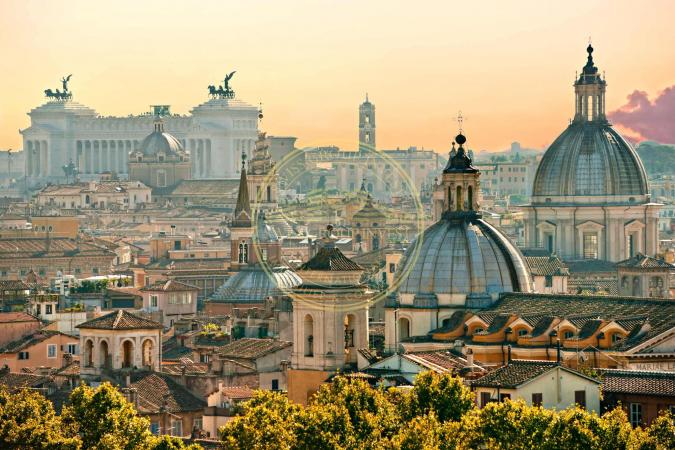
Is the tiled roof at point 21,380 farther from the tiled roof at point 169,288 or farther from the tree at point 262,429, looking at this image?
the tiled roof at point 169,288

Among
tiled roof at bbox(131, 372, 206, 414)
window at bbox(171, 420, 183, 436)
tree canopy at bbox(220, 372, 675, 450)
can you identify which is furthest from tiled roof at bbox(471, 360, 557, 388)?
tiled roof at bbox(131, 372, 206, 414)

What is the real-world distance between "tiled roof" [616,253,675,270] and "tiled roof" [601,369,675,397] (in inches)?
1741

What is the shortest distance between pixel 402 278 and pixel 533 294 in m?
3.47

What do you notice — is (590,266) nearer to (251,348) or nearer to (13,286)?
(13,286)

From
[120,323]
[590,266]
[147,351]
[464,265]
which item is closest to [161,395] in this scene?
[147,351]

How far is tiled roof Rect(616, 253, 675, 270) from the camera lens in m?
113

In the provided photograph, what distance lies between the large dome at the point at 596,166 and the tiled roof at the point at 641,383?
60.9 meters

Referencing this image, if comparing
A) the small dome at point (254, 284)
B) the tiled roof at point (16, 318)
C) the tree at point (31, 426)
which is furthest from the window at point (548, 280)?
the tree at point (31, 426)

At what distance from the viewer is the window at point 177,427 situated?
77.8 metres

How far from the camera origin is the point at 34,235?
170 m

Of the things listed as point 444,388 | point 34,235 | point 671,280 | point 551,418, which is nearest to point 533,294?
point 444,388

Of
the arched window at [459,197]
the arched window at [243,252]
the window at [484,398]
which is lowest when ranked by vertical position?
the window at [484,398]

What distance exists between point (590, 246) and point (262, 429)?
214ft

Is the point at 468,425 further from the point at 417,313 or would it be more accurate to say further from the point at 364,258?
the point at 364,258
